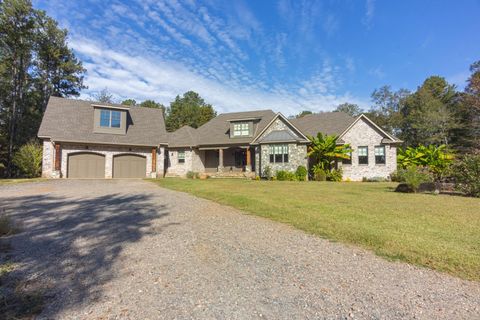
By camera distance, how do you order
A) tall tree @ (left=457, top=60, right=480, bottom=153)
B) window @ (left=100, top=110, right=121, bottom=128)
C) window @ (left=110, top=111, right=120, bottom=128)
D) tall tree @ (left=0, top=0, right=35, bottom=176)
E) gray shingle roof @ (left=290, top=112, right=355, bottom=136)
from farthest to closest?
tall tree @ (left=457, top=60, right=480, bottom=153) → tall tree @ (left=0, top=0, right=35, bottom=176) → gray shingle roof @ (left=290, top=112, right=355, bottom=136) → window @ (left=110, top=111, right=120, bottom=128) → window @ (left=100, top=110, right=121, bottom=128)

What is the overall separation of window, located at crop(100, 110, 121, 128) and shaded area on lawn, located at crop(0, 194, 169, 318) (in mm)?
14399

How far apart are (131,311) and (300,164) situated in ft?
65.9

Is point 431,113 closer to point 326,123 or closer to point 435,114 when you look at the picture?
point 435,114

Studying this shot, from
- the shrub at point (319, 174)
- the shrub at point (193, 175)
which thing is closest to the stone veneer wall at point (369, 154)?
the shrub at point (319, 174)

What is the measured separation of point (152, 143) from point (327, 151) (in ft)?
50.7

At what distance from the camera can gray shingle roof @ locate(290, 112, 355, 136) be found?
78.8 feet

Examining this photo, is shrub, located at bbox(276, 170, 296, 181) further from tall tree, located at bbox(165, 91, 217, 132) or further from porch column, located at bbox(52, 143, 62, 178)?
tall tree, located at bbox(165, 91, 217, 132)

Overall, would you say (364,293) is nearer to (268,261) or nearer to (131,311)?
(268,261)

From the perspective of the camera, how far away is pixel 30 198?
1021cm

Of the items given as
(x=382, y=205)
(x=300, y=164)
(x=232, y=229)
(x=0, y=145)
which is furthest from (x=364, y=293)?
(x=0, y=145)

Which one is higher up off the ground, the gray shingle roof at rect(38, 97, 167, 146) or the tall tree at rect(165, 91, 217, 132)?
the tall tree at rect(165, 91, 217, 132)

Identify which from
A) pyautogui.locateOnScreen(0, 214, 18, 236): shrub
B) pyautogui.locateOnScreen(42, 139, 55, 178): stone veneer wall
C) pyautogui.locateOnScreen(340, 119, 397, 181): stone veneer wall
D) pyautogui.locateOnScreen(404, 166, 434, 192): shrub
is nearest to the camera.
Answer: pyautogui.locateOnScreen(0, 214, 18, 236): shrub

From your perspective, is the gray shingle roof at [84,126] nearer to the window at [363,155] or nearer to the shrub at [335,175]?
the shrub at [335,175]

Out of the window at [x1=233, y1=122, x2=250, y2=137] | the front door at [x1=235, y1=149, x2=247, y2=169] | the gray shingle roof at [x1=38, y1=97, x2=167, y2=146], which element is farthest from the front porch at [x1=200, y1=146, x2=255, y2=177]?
the gray shingle roof at [x1=38, y1=97, x2=167, y2=146]
